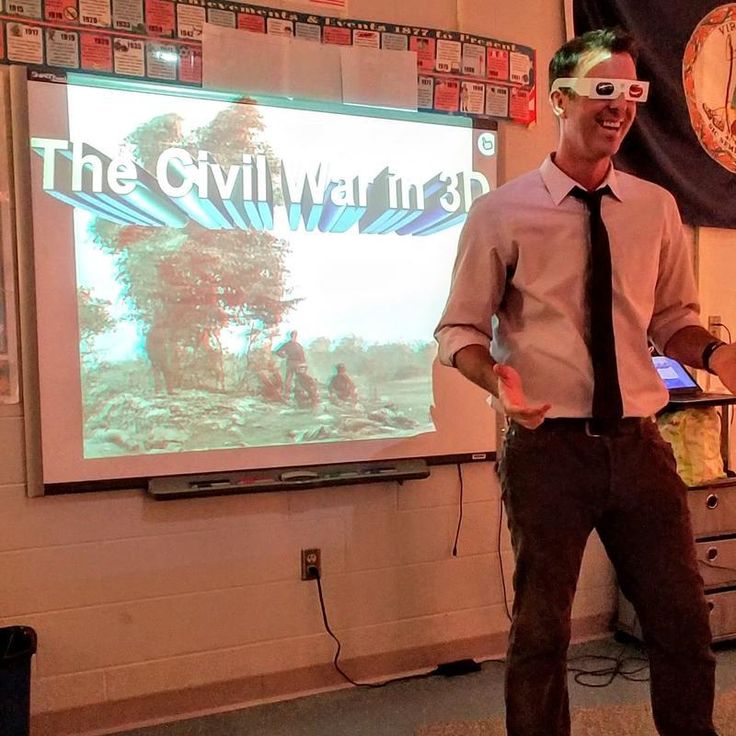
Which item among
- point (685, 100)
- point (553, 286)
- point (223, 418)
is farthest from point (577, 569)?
point (685, 100)

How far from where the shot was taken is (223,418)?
7.31 ft

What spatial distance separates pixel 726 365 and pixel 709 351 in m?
0.08

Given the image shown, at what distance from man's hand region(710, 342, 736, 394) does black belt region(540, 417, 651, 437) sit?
0.18 metres

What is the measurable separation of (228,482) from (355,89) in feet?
4.04

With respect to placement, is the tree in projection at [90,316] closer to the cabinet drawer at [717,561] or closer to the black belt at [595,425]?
the black belt at [595,425]

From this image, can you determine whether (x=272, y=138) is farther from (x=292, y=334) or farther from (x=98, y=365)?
(x=98, y=365)

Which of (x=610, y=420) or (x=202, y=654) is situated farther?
(x=202, y=654)

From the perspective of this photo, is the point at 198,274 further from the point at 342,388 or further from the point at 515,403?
the point at 515,403

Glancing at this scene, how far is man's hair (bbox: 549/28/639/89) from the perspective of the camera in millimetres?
1552

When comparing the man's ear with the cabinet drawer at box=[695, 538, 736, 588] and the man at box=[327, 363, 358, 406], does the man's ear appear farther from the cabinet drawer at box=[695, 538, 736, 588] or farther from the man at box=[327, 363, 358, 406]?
the cabinet drawer at box=[695, 538, 736, 588]

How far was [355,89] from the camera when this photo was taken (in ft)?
7.62

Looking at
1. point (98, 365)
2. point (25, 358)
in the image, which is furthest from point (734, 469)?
point (25, 358)

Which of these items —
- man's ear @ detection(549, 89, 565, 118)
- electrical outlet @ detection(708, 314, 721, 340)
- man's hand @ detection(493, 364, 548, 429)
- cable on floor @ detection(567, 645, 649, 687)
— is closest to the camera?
man's hand @ detection(493, 364, 548, 429)

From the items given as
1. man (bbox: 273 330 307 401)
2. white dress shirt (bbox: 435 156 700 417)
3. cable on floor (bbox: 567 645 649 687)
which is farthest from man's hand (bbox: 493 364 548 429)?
cable on floor (bbox: 567 645 649 687)
